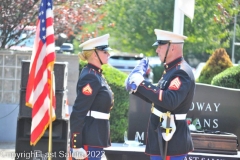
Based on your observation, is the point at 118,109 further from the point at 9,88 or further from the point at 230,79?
the point at 9,88

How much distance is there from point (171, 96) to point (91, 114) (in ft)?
3.15

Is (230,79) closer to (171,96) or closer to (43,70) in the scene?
(43,70)

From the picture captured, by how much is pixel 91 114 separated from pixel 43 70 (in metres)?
0.88

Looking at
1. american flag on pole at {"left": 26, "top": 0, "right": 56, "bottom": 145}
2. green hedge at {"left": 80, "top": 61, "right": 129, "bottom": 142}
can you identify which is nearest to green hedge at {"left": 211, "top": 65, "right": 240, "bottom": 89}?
green hedge at {"left": 80, "top": 61, "right": 129, "bottom": 142}

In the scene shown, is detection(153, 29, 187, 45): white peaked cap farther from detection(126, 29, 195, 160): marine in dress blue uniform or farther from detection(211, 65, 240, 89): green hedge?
detection(211, 65, 240, 89): green hedge

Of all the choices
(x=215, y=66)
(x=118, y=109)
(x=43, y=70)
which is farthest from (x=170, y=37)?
(x=215, y=66)

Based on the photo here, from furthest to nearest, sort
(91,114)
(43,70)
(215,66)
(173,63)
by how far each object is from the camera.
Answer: (215,66) → (43,70) → (91,114) → (173,63)

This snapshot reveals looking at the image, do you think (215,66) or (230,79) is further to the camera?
(215,66)

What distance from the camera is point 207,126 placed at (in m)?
8.62

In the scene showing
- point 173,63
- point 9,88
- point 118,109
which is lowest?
point 118,109

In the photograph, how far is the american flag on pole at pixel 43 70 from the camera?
6.81 meters

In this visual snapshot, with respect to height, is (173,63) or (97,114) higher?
(173,63)

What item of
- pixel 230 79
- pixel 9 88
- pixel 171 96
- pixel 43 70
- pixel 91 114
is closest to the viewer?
pixel 171 96

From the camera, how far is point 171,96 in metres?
5.79
